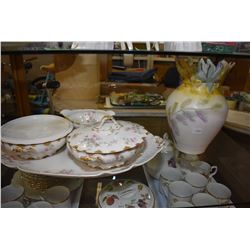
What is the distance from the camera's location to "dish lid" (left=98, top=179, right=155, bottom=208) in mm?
551

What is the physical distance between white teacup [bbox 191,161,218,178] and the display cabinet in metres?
0.01

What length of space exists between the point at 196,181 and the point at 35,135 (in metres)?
0.42

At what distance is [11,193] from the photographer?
53 centimetres

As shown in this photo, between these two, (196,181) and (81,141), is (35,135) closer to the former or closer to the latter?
(81,141)

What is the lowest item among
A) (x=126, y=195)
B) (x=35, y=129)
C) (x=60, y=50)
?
(x=126, y=195)

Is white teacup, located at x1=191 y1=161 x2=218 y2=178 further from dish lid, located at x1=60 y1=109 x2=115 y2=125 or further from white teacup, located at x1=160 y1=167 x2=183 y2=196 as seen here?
dish lid, located at x1=60 y1=109 x2=115 y2=125

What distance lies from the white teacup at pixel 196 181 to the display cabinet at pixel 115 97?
36 mm

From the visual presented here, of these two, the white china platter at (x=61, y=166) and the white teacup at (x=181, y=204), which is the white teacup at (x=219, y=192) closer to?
the white teacup at (x=181, y=204)

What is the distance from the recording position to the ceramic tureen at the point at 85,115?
0.63m

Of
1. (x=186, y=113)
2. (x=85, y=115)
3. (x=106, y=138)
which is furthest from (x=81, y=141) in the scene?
(x=186, y=113)

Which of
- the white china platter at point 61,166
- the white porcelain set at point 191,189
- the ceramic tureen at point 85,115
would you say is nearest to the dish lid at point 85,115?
the ceramic tureen at point 85,115

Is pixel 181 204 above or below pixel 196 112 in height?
below

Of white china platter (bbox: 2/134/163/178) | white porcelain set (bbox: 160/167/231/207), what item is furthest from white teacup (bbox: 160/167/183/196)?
white china platter (bbox: 2/134/163/178)
